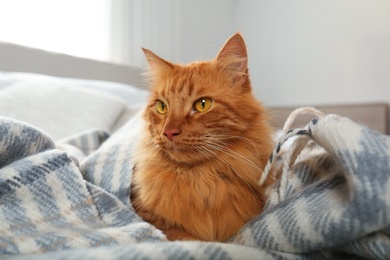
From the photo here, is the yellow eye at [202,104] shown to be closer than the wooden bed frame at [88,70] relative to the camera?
Yes

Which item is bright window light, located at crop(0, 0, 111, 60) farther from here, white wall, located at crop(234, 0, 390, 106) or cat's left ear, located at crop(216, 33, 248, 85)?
cat's left ear, located at crop(216, 33, 248, 85)

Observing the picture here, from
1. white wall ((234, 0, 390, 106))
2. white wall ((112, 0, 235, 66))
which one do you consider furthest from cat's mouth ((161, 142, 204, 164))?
white wall ((234, 0, 390, 106))

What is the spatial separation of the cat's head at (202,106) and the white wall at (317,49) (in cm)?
170

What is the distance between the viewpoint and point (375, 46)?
2.13 m

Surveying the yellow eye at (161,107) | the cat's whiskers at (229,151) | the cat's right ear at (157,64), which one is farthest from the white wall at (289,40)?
the cat's whiskers at (229,151)

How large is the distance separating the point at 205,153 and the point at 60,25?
1622mm

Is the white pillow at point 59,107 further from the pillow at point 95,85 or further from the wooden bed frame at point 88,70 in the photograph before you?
the wooden bed frame at point 88,70

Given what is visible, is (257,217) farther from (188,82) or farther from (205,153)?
(188,82)

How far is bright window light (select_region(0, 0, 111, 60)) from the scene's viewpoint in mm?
1804

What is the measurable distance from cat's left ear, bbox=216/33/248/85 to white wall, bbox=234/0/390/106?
1694mm

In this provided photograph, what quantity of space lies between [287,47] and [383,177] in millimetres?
2238

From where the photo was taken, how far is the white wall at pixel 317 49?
213 cm

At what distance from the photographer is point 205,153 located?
0.67 meters

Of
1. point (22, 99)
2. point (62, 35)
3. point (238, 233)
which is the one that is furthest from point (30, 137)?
point (62, 35)
